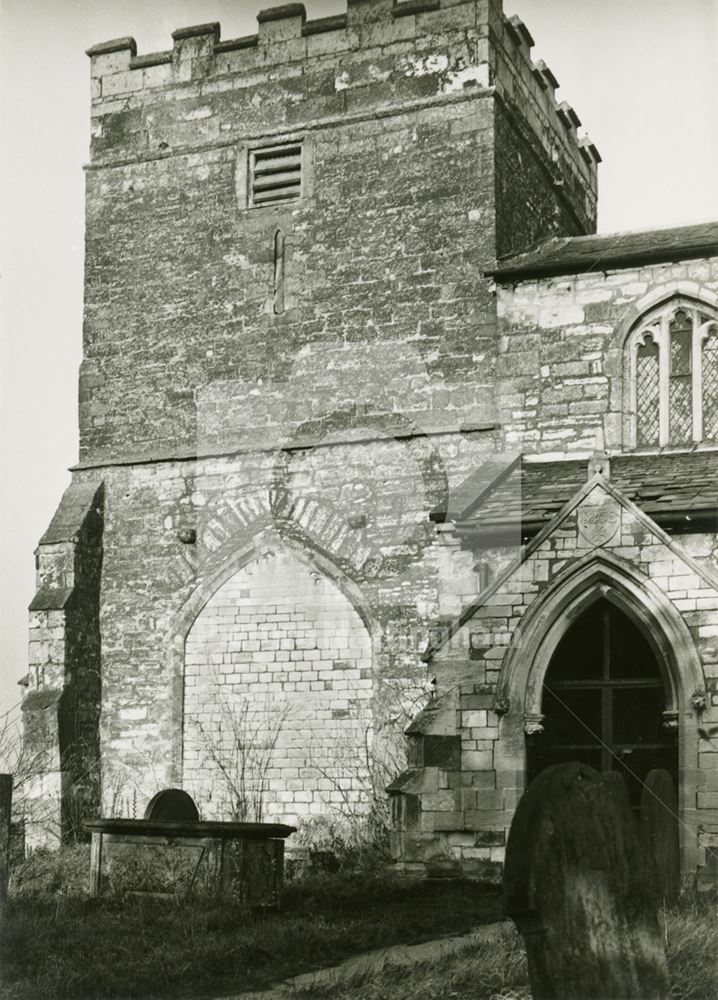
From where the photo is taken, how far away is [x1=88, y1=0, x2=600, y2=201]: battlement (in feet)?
65.8

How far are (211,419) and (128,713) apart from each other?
164 inches

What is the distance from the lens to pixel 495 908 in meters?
12.5

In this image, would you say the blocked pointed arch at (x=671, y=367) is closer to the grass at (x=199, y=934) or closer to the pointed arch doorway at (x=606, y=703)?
the pointed arch doorway at (x=606, y=703)

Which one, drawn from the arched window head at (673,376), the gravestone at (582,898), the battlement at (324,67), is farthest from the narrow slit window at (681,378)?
the gravestone at (582,898)

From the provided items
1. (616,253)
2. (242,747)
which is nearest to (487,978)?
(242,747)

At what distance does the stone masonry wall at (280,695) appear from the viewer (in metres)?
19.1

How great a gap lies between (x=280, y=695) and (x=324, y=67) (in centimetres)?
865

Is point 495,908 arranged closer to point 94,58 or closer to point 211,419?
point 211,419

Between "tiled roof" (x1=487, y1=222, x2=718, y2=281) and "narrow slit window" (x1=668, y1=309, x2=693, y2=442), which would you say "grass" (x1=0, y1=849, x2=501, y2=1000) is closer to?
"narrow slit window" (x1=668, y1=309, x2=693, y2=442)

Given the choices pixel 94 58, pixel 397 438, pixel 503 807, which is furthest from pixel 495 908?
pixel 94 58

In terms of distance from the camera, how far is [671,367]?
62.0 ft

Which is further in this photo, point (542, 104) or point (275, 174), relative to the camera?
point (542, 104)

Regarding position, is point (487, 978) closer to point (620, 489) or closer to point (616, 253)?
point (620, 489)

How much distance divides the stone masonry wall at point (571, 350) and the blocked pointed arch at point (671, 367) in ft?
0.32
